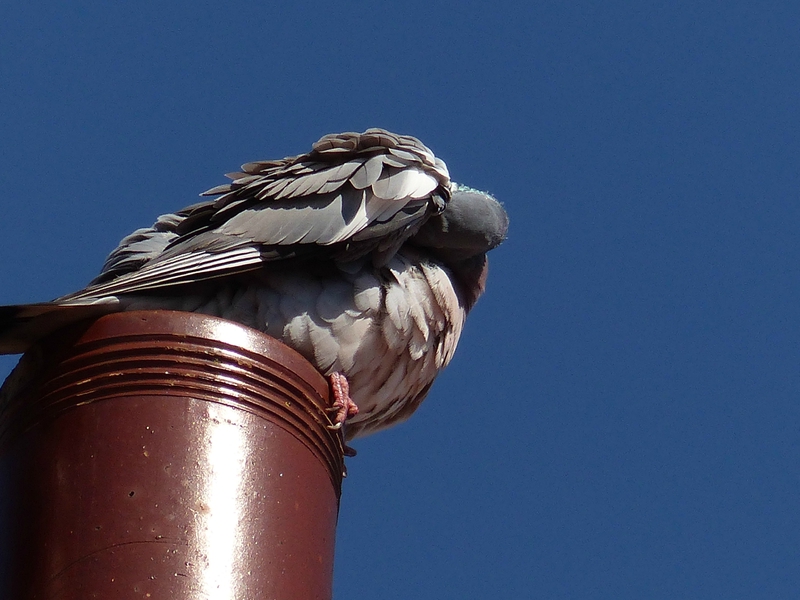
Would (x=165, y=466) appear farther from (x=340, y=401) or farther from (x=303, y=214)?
(x=303, y=214)

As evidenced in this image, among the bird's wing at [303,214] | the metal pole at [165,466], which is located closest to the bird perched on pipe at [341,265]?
the bird's wing at [303,214]

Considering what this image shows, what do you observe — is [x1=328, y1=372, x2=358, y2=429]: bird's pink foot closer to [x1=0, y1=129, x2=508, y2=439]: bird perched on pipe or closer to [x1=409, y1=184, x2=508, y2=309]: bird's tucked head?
[x1=0, y1=129, x2=508, y2=439]: bird perched on pipe

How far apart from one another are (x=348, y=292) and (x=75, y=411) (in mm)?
1598

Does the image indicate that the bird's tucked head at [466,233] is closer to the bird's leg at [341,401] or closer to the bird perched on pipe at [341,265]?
the bird perched on pipe at [341,265]

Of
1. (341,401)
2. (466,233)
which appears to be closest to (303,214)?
(466,233)

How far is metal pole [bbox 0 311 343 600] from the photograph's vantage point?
4723mm

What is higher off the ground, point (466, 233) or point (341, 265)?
point (466, 233)

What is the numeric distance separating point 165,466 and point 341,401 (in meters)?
1.07

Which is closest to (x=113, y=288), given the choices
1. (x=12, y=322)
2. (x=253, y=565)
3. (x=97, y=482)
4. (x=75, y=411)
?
(x=12, y=322)

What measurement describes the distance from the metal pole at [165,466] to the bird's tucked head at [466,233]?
57.9 inches

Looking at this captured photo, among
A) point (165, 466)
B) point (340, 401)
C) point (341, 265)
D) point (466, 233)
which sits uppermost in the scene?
point (466, 233)

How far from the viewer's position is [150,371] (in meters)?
5.25

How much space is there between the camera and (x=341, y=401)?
5832 mm

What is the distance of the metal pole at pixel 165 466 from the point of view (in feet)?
15.5
